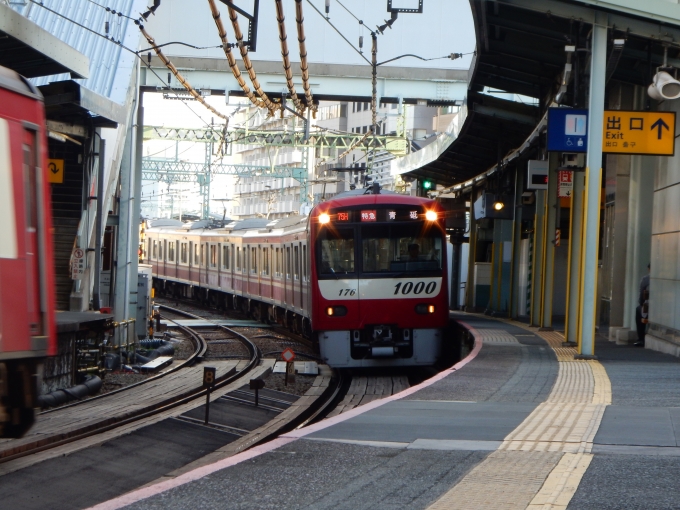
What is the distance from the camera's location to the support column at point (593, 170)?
13.0 meters

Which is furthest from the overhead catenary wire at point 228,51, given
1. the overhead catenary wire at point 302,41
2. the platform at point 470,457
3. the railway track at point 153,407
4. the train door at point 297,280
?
the platform at point 470,457

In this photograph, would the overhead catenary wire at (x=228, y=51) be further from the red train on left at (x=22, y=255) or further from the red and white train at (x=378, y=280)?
the red train on left at (x=22, y=255)

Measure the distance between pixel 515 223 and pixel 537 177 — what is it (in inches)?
256

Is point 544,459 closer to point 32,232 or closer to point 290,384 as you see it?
point 32,232

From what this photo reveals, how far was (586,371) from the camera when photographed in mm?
12023

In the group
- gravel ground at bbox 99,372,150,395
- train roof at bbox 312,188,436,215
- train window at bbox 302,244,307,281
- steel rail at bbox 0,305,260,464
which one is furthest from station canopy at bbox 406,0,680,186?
gravel ground at bbox 99,372,150,395

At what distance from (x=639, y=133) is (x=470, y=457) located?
8.02 metres

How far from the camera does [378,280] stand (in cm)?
1561

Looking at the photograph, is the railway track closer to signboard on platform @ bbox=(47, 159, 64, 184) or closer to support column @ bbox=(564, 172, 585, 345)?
signboard on platform @ bbox=(47, 159, 64, 184)

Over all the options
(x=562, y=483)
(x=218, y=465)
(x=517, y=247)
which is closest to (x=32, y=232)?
(x=218, y=465)

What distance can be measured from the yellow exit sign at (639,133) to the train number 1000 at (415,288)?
3.62m

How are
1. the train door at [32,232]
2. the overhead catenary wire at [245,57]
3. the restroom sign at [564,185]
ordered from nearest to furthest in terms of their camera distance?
the train door at [32,232], the overhead catenary wire at [245,57], the restroom sign at [564,185]

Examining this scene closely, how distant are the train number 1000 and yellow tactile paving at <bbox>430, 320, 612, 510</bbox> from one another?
5.48 m

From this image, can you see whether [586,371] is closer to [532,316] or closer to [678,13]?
[678,13]
